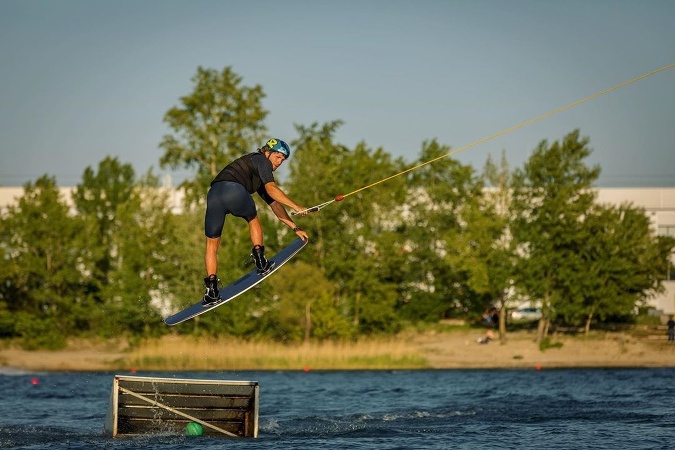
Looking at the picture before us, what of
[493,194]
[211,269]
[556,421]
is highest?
[493,194]

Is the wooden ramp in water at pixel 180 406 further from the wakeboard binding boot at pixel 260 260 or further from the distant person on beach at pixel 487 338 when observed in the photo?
the distant person on beach at pixel 487 338

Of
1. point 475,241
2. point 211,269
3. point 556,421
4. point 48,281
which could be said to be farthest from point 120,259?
point 211,269

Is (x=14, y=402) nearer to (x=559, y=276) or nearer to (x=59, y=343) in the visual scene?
(x=59, y=343)

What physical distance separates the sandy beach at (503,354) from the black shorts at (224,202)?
3135 cm

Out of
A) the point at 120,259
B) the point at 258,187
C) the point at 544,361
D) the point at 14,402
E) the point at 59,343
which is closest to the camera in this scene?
the point at 258,187

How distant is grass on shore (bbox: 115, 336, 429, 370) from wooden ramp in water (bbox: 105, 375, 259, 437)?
84.5 feet

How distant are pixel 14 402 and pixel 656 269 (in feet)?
115

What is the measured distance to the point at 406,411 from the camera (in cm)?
3025

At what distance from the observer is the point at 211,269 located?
731 inches

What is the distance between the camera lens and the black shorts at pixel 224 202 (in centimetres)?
1809

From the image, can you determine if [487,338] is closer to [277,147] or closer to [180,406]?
[180,406]

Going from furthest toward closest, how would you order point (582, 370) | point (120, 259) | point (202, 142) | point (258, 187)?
1. point (202, 142)
2. point (120, 259)
3. point (582, 370)
4. point (258, 187)

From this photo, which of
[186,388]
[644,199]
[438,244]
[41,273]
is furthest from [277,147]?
[644,199]

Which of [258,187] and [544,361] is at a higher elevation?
[258,187]
